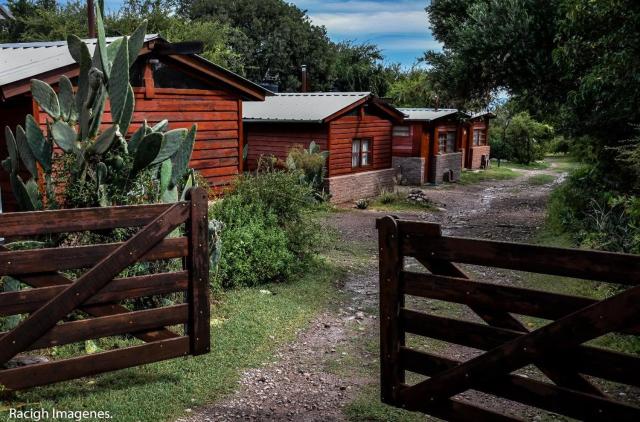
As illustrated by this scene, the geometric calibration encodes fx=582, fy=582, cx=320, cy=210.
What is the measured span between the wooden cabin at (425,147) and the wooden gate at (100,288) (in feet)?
69.4

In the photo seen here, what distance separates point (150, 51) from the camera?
11.1 metres

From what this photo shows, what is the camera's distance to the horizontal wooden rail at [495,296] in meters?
3.38

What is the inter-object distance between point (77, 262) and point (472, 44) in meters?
13.3

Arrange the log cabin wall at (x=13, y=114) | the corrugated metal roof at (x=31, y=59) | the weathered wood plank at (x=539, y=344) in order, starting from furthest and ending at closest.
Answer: the log cabin wall at (x=13, y=114) → the corrugated metal roof at (x=31, y=59) → the weathered wood plank at (x=539, y=344)

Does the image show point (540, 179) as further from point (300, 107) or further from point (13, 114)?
point (13, 114)

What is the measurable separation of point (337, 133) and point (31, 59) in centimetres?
1135

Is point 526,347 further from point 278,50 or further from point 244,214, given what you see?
point 278,50

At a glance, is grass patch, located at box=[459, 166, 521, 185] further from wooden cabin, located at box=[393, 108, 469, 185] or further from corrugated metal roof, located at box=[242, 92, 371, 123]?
corrugated metal roof, located at box=[242, 92, 371, 123]

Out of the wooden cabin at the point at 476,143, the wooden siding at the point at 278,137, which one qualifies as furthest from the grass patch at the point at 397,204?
the wooden cabin at the point at 476,143

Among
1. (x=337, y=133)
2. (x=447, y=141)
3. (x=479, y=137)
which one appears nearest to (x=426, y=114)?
(x=447, y=141)

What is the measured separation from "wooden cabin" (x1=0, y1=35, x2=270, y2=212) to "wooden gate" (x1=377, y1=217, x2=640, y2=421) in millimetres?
7383

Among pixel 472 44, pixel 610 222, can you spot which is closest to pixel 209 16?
pixel 472 44

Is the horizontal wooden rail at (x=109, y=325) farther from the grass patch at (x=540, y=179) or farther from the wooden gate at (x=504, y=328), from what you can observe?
the grass patch at (x=540, y=179)

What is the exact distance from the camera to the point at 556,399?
344 cm
